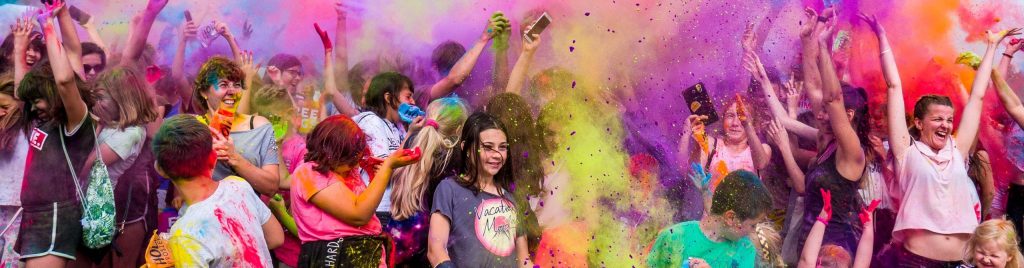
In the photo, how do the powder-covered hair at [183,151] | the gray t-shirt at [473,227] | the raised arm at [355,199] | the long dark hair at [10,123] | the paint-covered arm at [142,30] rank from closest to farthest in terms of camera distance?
the powder-covered hair at [183,151]
the raised arm at [355,199]
the gray t-shirt at [473,227]
the long dark hair at [10,123]
the paint-covered arm at [142,30]

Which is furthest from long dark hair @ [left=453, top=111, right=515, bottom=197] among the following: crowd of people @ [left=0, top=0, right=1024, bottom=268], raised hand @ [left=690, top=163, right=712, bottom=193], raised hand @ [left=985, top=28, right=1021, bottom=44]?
raised hand @ [left=985, top=28, right=1021, bottom=44]

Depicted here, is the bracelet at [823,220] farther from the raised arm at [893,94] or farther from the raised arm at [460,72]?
the raised arm at [460,72]

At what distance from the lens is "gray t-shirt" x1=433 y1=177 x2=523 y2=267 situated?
5570 mm

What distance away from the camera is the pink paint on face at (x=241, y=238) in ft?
14.9

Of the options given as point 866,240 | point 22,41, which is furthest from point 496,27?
point 22,41

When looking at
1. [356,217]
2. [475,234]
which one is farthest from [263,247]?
[475,234]

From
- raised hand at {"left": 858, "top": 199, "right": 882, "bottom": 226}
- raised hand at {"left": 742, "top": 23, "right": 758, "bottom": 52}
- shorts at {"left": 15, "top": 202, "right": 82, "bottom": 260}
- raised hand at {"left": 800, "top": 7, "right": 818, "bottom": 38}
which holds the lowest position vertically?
shorts at {"left": 15, "top": 202, "right": 82, "bottom": 260}

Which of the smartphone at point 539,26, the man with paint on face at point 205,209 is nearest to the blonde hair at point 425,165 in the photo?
the smartphone at point 539,26

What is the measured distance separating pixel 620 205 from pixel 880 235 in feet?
4.08

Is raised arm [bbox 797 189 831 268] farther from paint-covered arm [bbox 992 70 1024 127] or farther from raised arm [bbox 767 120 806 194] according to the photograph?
paint-covered arm [bbox 992 70 1024 127]

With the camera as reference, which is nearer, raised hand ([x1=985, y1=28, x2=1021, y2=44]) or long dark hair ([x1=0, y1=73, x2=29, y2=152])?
long dark hair ([x1=0, y1=73, x2=29, y2=152])

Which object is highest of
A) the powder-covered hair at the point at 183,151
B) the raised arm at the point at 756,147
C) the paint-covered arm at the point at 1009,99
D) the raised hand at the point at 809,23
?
the raised hand at the point at 809,23

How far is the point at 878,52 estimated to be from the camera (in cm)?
605

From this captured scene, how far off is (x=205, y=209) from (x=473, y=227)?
4.62 feet
